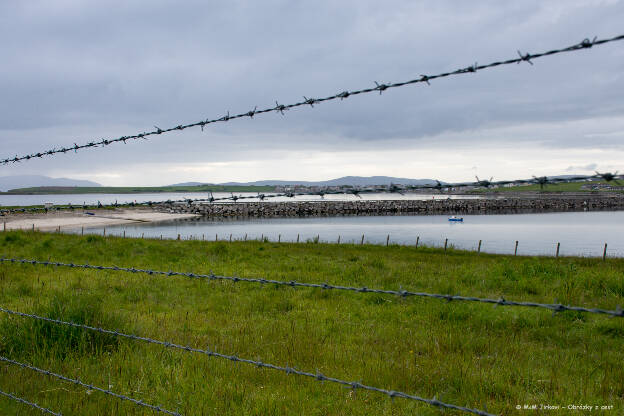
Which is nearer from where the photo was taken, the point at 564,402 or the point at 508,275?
the point at 564,402

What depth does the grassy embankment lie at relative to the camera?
472 centimetres

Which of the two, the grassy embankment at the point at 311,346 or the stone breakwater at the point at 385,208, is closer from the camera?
the grassy embankment at the point at 311,346

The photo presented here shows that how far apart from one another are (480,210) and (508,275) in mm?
100175

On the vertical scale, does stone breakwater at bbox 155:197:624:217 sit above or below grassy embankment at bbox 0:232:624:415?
below

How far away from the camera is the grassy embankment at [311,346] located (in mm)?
4723

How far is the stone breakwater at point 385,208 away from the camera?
97812 millimetres

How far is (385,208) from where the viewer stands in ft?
349

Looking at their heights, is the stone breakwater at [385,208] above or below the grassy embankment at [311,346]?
below

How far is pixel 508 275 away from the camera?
44.1 ft

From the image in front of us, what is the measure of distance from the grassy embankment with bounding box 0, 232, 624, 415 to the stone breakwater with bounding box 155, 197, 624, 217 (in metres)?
80.3

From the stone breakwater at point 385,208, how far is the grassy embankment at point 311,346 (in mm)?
80288

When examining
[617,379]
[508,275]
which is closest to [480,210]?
[508,275]

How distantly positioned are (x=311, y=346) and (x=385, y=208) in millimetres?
101495

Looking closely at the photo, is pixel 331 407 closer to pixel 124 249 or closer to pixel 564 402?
pixel 564 402
